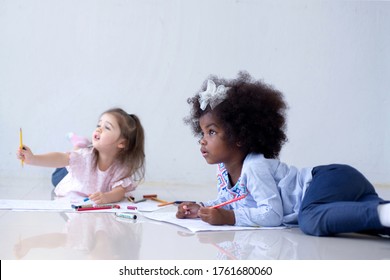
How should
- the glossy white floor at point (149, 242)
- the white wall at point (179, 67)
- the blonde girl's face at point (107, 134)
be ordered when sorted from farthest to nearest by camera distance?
the white wall at point (179, 67) < the blonde girl's face at point (107, 134) < the glossy white floor at point (149, 242)

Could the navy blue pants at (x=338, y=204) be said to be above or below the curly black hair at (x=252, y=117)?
below

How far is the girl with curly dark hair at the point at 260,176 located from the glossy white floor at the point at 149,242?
63 mm

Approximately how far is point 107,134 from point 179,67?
1.00 metres

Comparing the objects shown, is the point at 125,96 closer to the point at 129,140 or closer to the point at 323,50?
the point at 129,140

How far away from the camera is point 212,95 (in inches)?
72.8

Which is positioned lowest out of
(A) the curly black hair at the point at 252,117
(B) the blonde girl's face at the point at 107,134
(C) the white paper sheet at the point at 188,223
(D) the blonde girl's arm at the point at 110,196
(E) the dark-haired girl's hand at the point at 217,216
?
(D) the blonde girl's arm at the point at 110,196

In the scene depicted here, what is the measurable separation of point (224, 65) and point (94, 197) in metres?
1.32

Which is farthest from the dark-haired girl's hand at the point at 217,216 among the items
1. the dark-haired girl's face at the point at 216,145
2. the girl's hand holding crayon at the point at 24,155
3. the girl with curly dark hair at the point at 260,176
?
the girl's hand holding crayon at the point at 24,155

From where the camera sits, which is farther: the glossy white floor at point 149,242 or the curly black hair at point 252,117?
the curly black hair at point 252,117

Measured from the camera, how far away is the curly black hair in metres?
1.82

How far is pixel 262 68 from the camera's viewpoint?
327cm

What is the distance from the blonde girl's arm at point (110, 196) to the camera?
2199 mm

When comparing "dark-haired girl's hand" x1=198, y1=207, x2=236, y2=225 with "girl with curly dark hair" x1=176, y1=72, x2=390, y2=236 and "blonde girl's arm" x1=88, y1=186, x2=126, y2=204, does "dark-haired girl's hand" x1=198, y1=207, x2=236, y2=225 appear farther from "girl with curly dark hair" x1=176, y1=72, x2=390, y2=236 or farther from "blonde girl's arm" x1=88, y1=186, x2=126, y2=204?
"blonde girl's arm" x1=88, y1=186, x2=126, y2=204

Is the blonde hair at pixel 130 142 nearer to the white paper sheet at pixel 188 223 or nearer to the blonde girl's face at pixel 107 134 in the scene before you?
the blonde girl's face at pixel 107 134
